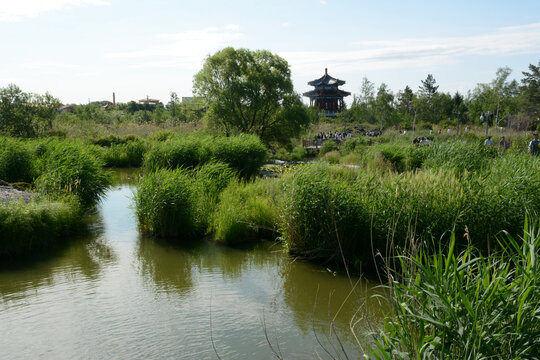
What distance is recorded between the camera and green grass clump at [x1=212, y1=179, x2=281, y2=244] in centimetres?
999

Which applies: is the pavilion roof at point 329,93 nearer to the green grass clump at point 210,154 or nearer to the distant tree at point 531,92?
the distant tree at point 531,92

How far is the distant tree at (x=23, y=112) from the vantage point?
2345cm

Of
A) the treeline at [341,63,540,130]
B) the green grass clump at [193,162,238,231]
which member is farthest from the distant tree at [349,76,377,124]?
the green grass clump at [193,162,238,231]

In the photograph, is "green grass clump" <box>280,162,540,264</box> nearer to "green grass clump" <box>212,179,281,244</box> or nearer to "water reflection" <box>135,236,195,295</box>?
"green grass clump" <box>212,179,281,244</box>

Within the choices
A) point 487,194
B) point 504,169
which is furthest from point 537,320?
point 504,169

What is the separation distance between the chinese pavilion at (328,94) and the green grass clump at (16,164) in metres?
51.3

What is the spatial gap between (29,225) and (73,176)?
10.7 ft

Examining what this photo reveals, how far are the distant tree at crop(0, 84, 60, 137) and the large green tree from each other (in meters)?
9.40

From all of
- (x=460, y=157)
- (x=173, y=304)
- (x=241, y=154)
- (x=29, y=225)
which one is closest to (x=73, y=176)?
(x=29, y=225)

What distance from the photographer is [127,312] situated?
6484 mm

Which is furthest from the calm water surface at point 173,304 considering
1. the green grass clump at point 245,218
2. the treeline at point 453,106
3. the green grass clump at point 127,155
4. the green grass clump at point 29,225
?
the treeline at point 453,106

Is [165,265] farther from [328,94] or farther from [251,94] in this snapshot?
[328,94]

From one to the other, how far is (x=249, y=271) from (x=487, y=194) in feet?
15.3

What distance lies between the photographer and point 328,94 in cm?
6253
